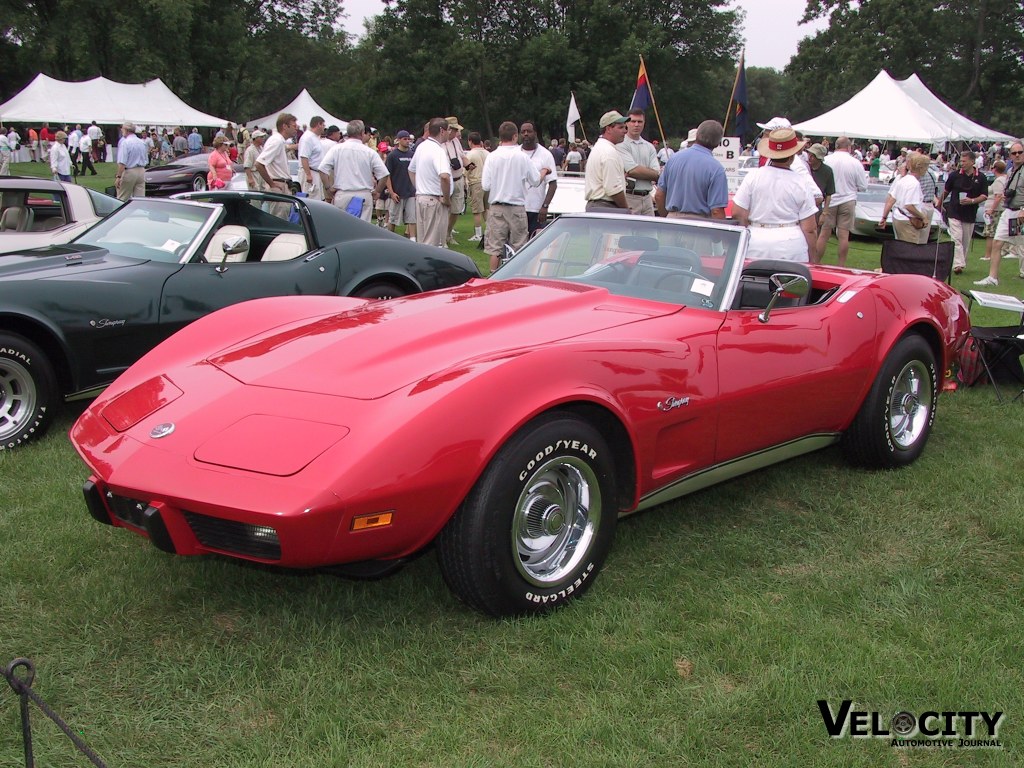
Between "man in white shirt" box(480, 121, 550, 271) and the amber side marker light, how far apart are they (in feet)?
23.2

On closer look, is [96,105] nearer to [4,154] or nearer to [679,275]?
[4,154]

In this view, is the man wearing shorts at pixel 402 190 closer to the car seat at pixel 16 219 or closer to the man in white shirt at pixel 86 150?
the car seat at pixel 16 219

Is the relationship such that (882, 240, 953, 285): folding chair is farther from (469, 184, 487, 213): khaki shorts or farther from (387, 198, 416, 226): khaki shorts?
(469, 184, 487, 213): khaki shorts

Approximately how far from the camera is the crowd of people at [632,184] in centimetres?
701

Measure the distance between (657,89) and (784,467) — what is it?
2128 inches

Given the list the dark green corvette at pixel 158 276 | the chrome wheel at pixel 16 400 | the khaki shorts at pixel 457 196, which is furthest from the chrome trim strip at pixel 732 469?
the khaki shorts at pixel 457 196

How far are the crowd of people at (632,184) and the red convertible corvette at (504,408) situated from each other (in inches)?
56.4

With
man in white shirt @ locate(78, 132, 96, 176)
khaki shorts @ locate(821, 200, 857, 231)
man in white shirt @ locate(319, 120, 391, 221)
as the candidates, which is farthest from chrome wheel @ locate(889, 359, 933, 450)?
man in white shirt @ locate(78, 132, 96, 176)

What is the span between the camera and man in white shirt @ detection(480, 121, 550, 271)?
9719 millimetres

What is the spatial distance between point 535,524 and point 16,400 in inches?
129

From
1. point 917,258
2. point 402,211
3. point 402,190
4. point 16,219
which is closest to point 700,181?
point 917,258

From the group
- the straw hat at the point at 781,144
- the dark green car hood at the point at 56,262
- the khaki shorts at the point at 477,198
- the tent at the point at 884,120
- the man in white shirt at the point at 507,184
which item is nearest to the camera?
the dark green car hood at the point at 56,262

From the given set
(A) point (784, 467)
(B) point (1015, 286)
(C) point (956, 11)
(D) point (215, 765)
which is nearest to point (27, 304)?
(D) point (215, 765)

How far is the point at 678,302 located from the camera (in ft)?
13.1
